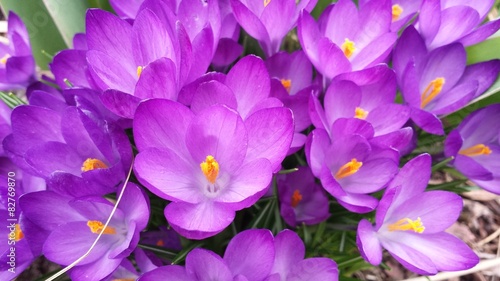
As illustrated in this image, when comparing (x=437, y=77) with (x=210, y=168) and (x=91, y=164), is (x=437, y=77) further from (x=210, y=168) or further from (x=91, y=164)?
(x=91, y=164)

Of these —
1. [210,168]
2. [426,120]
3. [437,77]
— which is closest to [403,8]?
[437,77]

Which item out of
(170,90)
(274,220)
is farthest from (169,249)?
(170,90)

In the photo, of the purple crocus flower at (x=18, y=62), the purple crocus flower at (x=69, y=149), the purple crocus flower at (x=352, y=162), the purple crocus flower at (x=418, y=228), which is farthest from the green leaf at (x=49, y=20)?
the purple crocus flower at (x=418, y=228)

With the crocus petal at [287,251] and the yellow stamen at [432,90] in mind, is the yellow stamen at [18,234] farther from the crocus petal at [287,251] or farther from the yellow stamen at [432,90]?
the yellow stamen at [432,90]

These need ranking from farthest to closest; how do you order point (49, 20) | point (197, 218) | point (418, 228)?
1. point (49, 20)
2. point (418, 228)
3. point (197, 218)

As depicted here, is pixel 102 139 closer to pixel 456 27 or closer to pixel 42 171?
pixel 42 171

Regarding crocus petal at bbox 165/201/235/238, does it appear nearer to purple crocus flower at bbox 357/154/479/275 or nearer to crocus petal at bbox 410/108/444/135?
purple crocus flower at bbox 357/154/479/275

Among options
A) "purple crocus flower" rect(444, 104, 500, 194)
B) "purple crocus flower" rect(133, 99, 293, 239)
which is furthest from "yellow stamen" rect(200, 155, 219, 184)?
"purple crocus flower" rect(444, 104, 500, 194)
